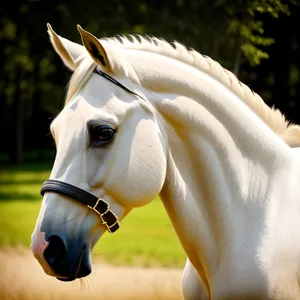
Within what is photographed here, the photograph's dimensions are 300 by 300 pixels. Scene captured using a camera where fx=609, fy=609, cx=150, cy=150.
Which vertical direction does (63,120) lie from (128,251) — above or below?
above

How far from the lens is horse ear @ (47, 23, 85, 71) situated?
2463mm

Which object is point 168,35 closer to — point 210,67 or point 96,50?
point 210,67

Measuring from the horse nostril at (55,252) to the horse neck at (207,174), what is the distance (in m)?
0.49

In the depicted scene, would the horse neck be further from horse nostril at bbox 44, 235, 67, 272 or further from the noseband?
horse nostril at bbox 44, 235, 67, 272

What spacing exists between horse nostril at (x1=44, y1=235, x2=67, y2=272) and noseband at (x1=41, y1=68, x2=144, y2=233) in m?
0.16

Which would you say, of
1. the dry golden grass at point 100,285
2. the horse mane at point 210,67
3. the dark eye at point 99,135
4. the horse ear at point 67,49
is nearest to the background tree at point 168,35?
the horse ear at point 67,49

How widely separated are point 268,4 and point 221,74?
2.95 m

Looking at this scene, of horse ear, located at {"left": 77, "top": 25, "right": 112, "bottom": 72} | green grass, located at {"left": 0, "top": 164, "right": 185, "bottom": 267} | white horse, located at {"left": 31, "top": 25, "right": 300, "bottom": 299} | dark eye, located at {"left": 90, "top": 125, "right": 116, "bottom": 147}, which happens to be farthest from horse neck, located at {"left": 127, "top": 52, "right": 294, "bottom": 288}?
green grass, located at {"left": 0, "top": 164, "right": 185, "bottom": 267}

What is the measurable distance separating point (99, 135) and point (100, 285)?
4.04 metres

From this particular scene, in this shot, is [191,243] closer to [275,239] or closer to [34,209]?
[275,239]

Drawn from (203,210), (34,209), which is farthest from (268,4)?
(34,209)

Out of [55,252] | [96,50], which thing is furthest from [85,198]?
[96,50]

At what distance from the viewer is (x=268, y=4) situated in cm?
527

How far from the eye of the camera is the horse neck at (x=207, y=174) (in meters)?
2.39
